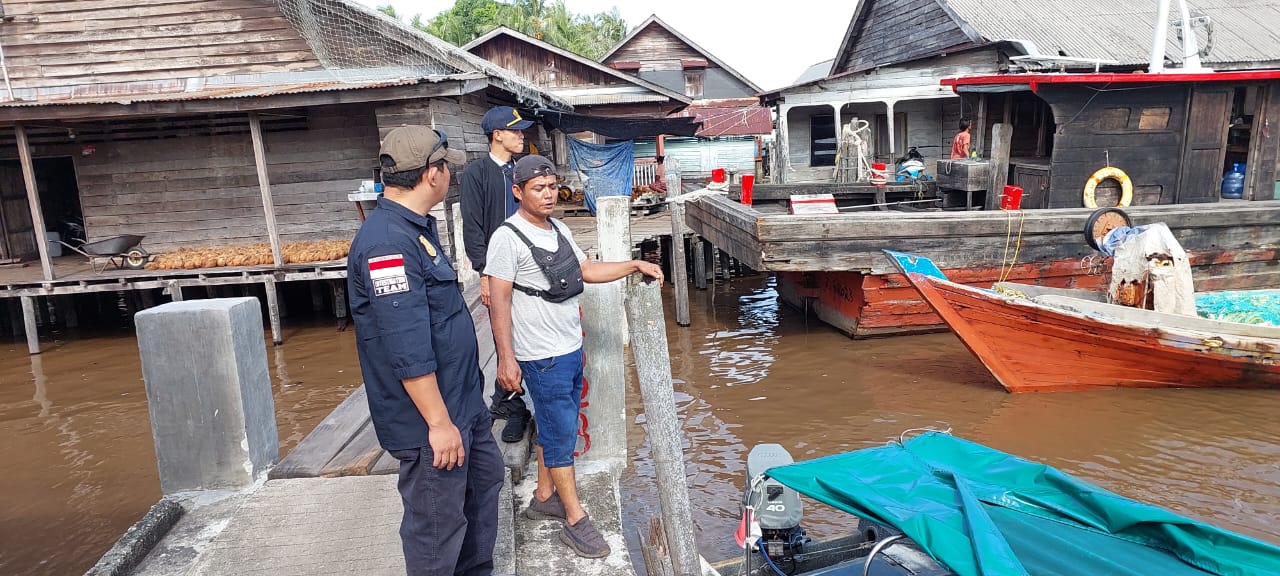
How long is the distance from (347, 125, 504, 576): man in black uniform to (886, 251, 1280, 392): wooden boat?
6.30m

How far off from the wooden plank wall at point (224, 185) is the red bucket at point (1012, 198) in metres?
8.99

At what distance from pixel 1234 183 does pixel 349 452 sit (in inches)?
445

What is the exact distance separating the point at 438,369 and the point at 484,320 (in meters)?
3.94

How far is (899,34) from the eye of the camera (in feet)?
64.7

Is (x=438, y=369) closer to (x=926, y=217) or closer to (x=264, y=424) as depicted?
(x=264, y=424)

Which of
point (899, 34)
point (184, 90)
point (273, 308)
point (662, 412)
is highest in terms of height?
point (899, 34)

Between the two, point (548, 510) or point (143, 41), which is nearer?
point (548, 510)

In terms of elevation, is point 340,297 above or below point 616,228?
below

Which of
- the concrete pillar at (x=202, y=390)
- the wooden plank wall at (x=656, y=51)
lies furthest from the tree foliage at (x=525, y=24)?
the concrete pillar at (x=202, y=390)

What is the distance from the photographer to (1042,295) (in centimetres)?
808

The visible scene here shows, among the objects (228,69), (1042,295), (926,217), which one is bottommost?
(1042,295)

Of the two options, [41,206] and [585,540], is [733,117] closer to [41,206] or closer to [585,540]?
[41,206]

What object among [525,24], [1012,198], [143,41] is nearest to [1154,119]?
[1012,198]

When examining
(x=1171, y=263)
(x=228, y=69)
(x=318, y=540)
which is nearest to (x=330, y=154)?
(x=228, y=69)
